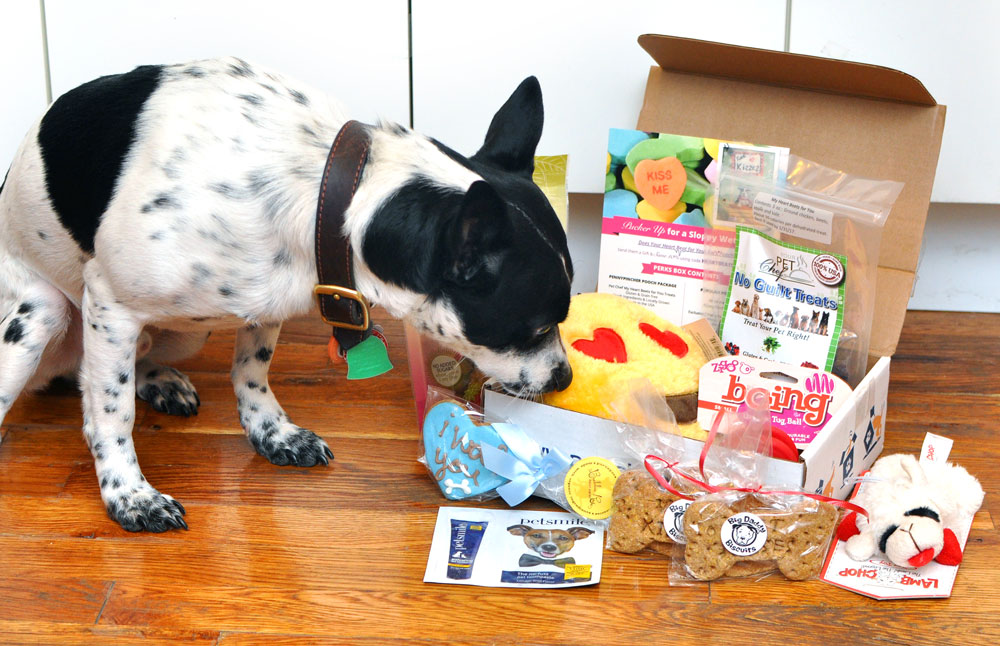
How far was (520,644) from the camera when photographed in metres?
1.40

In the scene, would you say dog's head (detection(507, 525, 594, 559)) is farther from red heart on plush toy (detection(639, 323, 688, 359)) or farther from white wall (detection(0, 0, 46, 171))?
white wall (detection(0, 0, 46, 171))

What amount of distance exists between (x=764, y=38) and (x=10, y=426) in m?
2.00

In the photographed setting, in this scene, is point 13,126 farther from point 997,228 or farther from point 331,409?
point 997,228

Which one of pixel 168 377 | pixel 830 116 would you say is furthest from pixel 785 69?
pixel 168 377

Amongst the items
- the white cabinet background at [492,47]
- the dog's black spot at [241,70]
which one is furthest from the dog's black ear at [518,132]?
the white cabinet background at [492,47]

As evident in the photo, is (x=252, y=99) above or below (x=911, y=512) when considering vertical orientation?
above

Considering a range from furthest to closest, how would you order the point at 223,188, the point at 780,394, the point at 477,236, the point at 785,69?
the point at 785,69
the point at 780,394
the point at 223,188
the point at 477,236

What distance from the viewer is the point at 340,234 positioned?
57.3 inches

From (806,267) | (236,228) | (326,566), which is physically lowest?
(326,566)

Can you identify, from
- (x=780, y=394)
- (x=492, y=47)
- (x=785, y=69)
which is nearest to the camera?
(x=780, y=394)

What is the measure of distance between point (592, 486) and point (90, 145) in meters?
1.06

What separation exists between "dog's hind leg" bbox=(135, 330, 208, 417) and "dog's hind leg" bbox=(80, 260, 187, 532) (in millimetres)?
341

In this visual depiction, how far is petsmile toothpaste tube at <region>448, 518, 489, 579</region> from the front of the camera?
1.56 metres

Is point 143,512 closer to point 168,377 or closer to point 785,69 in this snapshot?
point 168,377
